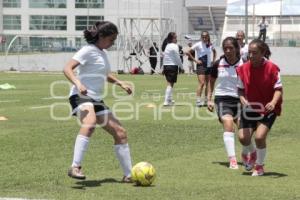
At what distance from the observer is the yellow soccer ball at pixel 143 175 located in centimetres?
861

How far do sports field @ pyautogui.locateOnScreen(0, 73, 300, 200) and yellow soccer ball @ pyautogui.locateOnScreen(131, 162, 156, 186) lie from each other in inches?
4.3

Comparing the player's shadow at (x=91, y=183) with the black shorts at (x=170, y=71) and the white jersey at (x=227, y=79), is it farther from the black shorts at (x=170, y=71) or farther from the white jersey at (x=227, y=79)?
the black shorts at (x=170, y=71)

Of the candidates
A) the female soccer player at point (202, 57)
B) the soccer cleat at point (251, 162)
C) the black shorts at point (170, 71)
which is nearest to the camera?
the soccer cleat at point (251, 162)

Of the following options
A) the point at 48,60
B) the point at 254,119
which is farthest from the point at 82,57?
the point at 48,60

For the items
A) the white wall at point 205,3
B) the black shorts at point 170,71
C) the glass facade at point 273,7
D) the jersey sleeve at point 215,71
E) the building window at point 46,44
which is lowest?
the building window at point 46,44

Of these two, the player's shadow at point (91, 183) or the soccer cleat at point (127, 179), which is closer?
the player's shadow at point (91, 183)

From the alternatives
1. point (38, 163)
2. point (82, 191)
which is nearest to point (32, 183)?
point (82, 191)

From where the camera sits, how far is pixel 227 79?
10625 mm

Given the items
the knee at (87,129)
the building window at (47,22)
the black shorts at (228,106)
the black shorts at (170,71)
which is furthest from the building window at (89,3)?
the knee at (87,129)

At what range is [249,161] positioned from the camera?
33.0 feet

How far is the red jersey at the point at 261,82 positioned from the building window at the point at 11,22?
92348mm

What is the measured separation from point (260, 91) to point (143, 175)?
6.47 feet

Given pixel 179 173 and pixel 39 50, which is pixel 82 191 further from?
pixel 39 50

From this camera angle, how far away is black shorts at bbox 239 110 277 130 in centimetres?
952
